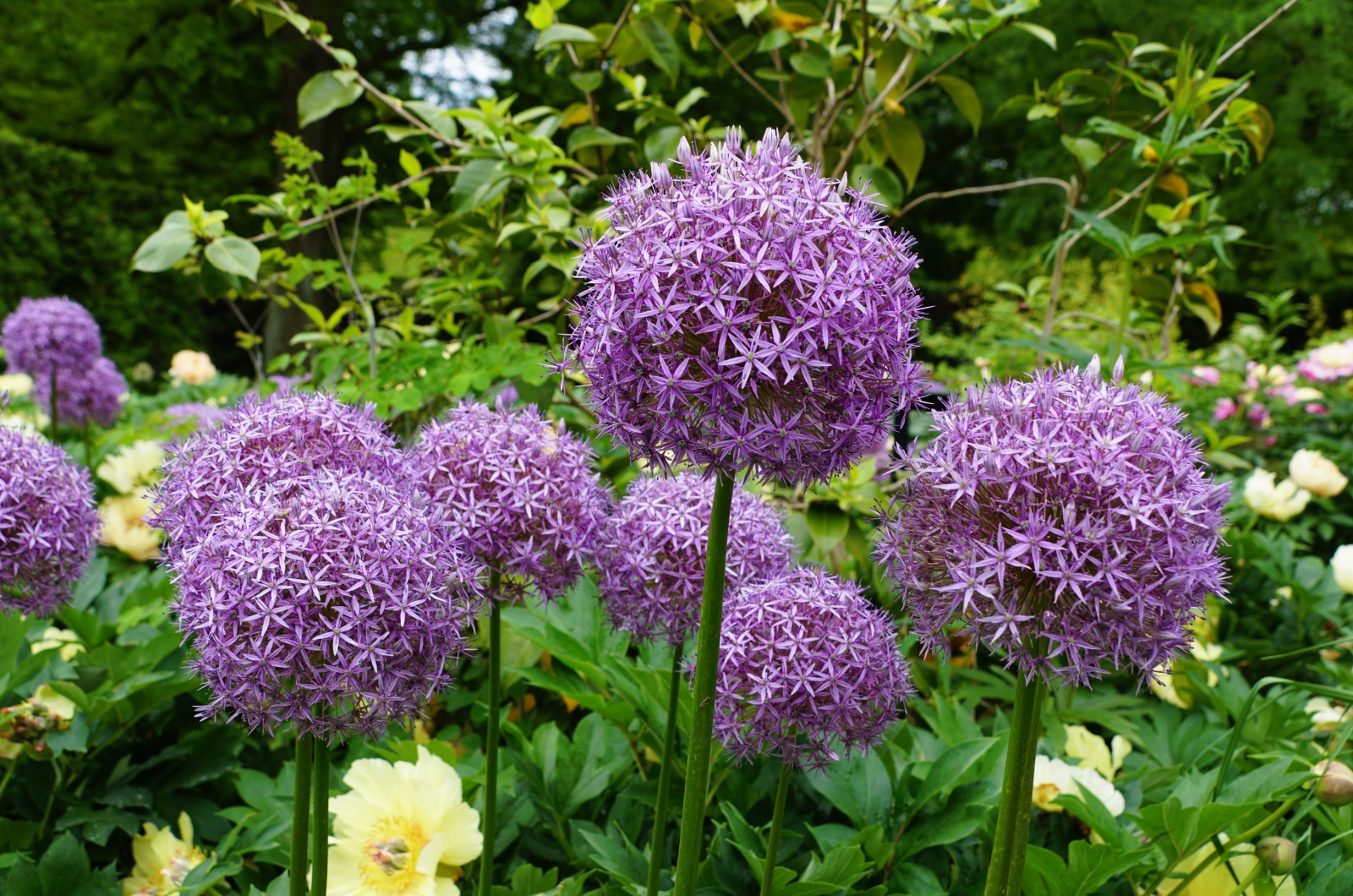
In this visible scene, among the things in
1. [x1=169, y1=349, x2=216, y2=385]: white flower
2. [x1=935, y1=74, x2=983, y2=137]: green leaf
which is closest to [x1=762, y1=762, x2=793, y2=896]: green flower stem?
[x1=935, y1=74, x2=983, y2=137]: green leaf

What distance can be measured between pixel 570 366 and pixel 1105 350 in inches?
Answer: 147

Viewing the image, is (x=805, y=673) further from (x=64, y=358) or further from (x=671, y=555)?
(x=64, y=358)

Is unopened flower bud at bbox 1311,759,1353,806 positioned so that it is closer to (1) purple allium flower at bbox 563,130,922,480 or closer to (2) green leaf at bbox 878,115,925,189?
(1) purple allium flower at bbox 563,130,922,480

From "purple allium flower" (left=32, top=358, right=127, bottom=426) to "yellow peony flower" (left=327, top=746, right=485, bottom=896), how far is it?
15.1 feet

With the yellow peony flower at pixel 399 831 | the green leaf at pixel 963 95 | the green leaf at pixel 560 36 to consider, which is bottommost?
the yellow peony flower at pixel 399 831

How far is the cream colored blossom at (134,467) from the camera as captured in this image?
4.18 meters

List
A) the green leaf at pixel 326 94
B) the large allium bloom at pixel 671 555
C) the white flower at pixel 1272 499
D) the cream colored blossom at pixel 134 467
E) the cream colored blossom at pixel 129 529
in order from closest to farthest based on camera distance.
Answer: the large allium bloom at pixel 671 555 < the green leaf at pixel 326 94 < the cream colored blossom at pixel 129 529 < the cream colored blossom at pixel 134 467 < the white flower at pixel 1272 499

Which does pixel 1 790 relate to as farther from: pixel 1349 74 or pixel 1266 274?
pixel 1266 274

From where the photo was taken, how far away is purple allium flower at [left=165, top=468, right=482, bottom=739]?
1.39 meters

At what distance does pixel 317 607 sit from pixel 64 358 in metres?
4.94

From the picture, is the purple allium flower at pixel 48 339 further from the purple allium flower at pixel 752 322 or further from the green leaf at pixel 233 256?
the purple allium flower at pixel 752 322

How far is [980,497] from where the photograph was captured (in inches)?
55.3

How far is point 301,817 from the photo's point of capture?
5.02 feet

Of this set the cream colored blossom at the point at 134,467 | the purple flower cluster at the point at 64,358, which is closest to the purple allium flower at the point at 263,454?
the cream colored blossom at the point at 134,467
